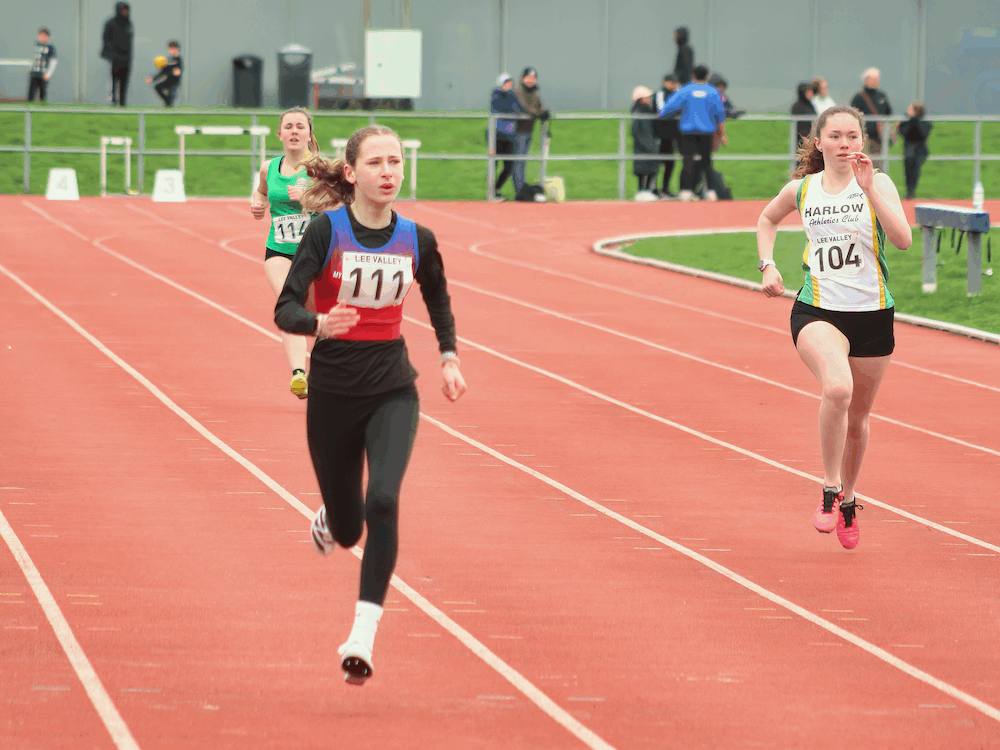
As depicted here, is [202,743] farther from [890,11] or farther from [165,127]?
[890,11]

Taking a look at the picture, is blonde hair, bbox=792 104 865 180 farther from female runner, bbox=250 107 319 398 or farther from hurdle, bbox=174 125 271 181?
hurdle, bbox=174 125 271 181

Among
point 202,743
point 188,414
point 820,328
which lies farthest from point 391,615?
point 188,414

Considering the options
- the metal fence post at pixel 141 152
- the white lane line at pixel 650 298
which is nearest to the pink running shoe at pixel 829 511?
the white lane line at pixel 650 298

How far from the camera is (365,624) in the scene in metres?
5.04

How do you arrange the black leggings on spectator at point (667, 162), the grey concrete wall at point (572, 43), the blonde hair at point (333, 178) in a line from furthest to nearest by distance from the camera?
the grey concrete wall at point (572, 43) < the black leggings on spectator at point (667, 162) < the blonde hair at point (333, 178)

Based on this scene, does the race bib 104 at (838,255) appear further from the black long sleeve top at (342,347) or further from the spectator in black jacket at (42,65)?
the spectator in black jacket at (42,65)

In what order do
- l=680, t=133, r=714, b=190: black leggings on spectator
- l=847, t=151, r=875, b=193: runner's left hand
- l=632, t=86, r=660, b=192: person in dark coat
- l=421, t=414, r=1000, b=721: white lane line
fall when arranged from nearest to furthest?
l=421, t=414, r=1000, b=721: white lane line, l=847, t=151, r=875, b=193: runner's left hand, l=680, t=133, r=714, b=190: black leggings on spectator, l=632, t=86, r=660, b=192: person in dark coat

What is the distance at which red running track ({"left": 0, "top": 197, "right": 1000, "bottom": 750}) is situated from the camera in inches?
199

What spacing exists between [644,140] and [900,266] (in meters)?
8.78

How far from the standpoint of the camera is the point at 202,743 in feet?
15.4

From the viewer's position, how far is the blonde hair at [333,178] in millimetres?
5488

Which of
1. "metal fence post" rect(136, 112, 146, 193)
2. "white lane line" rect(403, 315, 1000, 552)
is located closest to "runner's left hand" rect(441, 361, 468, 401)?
"white lane line" rect(403, 315, 1000, 552)

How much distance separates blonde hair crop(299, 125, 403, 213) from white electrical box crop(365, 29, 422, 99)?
28595 mm

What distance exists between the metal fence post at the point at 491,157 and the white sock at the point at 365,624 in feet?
72.3
